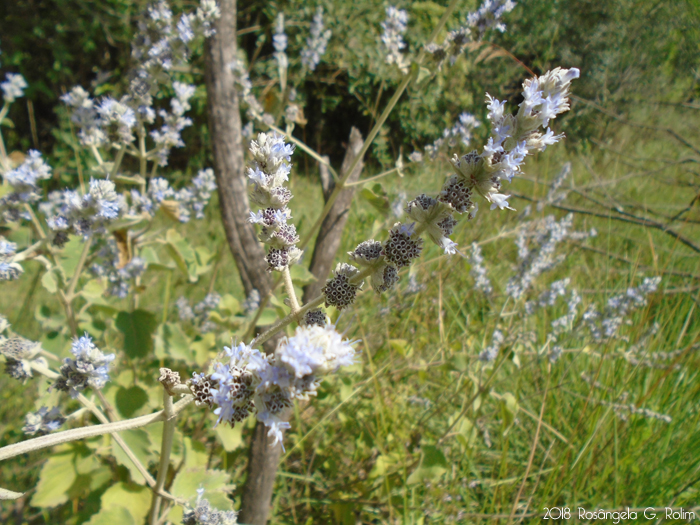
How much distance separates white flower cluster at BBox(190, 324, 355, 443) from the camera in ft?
1.94

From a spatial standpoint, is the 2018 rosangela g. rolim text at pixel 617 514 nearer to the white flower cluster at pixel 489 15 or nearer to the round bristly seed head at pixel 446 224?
the round bristly seed head at pixel 446 224

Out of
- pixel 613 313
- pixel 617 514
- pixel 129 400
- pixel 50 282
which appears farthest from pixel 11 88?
pixel 613 313

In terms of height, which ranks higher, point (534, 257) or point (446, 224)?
point (534, 257)

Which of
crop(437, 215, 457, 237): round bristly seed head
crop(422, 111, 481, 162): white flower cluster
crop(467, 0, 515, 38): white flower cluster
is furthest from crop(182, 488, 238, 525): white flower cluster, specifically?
crop(467, 0, 515, 38): white flower cluster

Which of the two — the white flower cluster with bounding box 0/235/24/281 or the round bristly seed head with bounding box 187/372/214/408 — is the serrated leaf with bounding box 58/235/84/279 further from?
the round bristly seed head with bounding box 187/372/214/408

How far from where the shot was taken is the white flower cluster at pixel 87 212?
4.09 feet

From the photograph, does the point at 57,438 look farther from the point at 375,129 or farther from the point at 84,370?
the point at 375,129

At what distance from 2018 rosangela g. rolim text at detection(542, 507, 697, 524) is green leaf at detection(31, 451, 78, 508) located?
178cm

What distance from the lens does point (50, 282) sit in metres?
1.51

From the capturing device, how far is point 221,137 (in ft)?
6.25

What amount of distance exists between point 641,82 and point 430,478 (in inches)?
257

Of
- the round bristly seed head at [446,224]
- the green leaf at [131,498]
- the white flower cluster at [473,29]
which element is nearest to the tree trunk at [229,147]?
the green leaf at [131,498]

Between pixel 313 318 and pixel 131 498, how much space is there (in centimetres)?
124

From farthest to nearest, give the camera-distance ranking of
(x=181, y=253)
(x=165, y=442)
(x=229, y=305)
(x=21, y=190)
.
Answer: (x=229, y=305) < (x=181, y=253) < (x=21, y=190) < (x=165, y=442)
